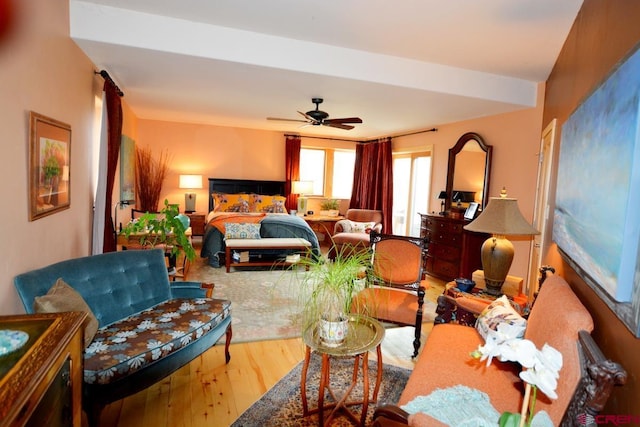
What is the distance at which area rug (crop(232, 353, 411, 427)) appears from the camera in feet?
6.48

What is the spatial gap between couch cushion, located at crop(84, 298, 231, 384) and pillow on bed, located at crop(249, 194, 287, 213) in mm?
4012

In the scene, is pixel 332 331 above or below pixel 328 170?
below

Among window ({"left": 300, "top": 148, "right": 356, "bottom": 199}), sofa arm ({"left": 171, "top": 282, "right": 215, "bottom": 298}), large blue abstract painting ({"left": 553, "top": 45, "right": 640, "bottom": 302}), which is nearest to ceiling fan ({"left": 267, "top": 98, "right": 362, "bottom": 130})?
sofa arm ({"left": 171, "top": 282, "right": 215, "bottom": 298})

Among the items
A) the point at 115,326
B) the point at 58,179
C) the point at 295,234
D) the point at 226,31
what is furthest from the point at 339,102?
the point at 115,326

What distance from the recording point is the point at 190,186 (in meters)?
6.39

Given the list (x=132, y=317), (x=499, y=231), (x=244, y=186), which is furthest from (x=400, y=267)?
(x=244, y=186)

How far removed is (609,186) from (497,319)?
1.05 meters

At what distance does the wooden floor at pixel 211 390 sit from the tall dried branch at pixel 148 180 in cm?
429

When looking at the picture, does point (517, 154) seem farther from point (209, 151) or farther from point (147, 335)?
point (209, 151)

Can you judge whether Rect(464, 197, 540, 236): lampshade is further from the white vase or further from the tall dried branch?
the tall dried branch

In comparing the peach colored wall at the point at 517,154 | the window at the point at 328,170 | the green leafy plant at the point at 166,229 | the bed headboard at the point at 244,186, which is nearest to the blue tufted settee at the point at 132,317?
the green leafy plant at the point at 166,229

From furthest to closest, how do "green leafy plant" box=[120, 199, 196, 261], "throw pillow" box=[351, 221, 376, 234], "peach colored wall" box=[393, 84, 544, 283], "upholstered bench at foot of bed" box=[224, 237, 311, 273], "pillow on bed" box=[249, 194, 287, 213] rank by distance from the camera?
1. "pillow on bed" box=[249, 194, 287, 213]
2. "throw pillow" box=[351, 221, 376, 234]
3. "upholstered bench at foot of bed" box=[224, 237, 311, 273]
4. "peach colored wall" box=[393, 84, 544, 283]
5. "green leafy plant" box=[120, 199, 196, 261]

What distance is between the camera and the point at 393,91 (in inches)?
141

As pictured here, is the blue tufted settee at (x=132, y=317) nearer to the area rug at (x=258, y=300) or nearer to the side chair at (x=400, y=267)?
the area rug at (x=258, y=300)
